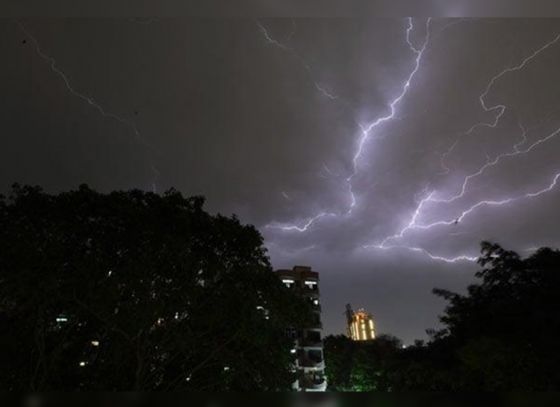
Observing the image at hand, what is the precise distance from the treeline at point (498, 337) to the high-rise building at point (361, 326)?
1696 inches

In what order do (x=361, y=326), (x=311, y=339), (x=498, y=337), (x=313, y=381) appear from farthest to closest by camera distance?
(x=361, y=326) < (x=311, y=339) < (x=313, y=381) < (x=498, y=337)

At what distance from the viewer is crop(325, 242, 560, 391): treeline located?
5.94m

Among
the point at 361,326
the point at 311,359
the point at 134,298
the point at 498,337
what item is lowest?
the point at 498,337

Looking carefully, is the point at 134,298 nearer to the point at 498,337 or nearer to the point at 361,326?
the point at 498,337

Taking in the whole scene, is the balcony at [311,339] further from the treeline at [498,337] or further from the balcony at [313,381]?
the treeline at [498,337]

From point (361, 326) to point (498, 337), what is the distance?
45.6 m

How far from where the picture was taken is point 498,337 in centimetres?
645

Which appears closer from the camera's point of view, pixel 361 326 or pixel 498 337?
pixel 498 337

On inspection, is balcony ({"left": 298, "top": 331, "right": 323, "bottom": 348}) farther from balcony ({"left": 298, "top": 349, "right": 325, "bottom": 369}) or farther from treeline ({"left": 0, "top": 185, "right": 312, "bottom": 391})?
treeline ({"left": 0, "top": 185, "right": 312, "bottom": 391})

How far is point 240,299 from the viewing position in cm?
702

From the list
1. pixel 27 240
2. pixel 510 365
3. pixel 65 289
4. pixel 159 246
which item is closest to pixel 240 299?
pixel 159 246

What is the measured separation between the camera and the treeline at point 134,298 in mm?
6566

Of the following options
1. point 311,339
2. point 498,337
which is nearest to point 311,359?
point 311,339

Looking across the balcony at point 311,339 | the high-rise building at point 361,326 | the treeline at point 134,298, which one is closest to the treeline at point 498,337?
the treeline at point 134,298
